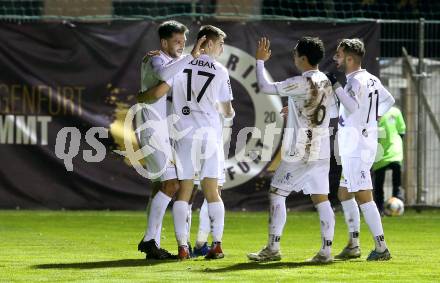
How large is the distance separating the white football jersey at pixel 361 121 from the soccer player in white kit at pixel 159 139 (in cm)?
165

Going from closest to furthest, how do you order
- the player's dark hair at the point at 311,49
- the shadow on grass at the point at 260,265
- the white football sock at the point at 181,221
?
the shadow on grass at the point at 260,265 → the player's dark hair at the point at 311,49 → the white football sock at the point at 181,221

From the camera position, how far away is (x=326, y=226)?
10.8 m

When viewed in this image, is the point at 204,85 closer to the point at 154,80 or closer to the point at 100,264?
the point at 154,80

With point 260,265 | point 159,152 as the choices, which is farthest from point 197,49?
point 260,265

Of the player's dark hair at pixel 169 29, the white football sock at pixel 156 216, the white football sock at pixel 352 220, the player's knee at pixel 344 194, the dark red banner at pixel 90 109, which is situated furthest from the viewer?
the dark red banner at pixel 90 109

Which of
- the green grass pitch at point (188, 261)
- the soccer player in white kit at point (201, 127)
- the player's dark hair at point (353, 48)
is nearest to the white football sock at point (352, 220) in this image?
the green grass pitch at point (188, 261)

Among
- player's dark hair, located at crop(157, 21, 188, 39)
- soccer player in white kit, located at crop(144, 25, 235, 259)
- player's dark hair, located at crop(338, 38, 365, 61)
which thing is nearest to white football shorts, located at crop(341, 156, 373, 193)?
player's dark hair, located at crop(338, 38, 365, 61)

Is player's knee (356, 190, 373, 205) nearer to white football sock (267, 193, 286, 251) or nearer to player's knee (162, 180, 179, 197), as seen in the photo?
white football sock (267, 193, 286, 251)

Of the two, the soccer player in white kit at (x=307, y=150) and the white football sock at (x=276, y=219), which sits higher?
the soccer player in white kit at (x=307, y=150)

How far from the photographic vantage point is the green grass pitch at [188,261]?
9641mm

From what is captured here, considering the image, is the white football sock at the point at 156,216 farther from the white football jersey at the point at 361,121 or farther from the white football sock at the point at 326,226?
the white football jersey at the point at 361,121

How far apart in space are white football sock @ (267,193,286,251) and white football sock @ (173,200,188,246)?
31.6 inches

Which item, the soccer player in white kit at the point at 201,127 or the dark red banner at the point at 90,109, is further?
the dark red banner at the point at 90,109

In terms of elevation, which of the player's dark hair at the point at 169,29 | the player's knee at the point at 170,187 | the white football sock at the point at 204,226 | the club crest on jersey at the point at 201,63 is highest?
the player's dark hair at the point at 169,29
